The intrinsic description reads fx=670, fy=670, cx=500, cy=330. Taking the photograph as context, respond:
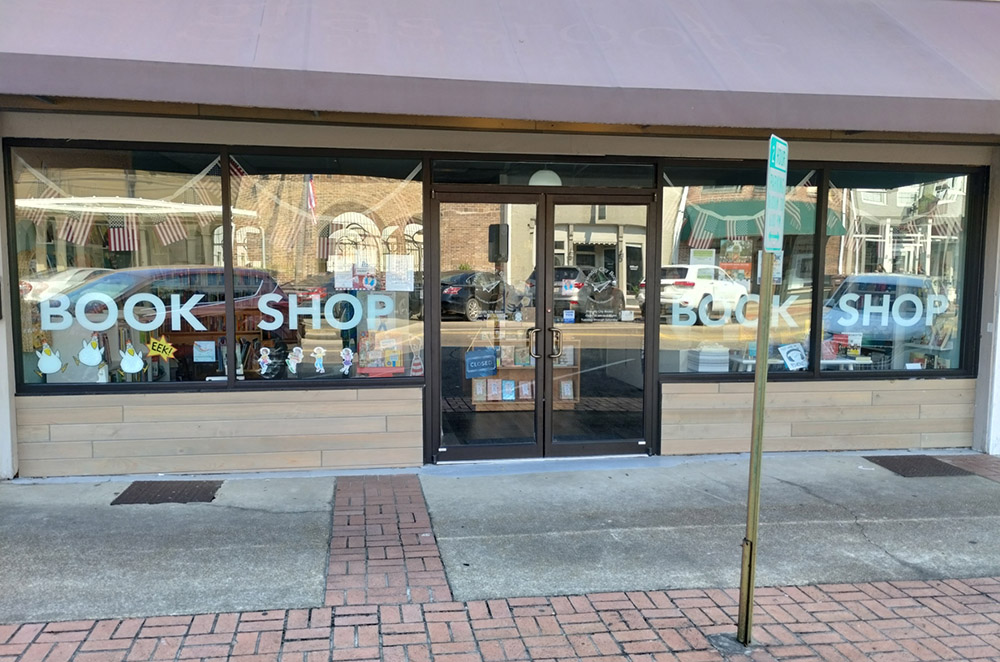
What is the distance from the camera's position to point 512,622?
3297mm

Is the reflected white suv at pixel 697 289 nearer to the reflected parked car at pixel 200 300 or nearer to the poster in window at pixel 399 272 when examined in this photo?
the poster in window at pixel 399 272

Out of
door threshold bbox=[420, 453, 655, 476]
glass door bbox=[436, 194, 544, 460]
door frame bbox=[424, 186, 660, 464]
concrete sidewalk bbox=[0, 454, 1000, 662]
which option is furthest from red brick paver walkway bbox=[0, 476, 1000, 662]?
glass door bbox=[436, 194, 544, 460]

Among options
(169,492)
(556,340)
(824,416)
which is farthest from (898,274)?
(169,492)

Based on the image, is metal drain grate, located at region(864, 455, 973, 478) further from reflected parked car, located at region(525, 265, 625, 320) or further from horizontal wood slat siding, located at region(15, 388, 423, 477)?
horizontal wood slat siding, located at region(15, 388, 423, 477)

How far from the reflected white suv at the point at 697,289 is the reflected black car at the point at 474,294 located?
4.12 ft

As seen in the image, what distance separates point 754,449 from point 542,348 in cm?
299

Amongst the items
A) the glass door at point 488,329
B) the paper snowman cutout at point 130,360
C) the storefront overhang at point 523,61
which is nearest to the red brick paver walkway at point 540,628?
the glass door at point 488,329

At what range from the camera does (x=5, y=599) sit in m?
3.42

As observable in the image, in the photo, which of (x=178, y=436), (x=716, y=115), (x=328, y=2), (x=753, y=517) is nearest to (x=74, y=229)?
(x=178, y=436)

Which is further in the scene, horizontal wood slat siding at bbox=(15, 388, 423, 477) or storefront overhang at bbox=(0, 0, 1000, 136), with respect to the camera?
horizontal wood slat siding at bbox=(15, 388, 423, 477)

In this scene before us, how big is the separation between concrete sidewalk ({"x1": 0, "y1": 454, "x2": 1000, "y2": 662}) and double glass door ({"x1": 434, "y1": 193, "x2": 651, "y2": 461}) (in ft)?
5.98

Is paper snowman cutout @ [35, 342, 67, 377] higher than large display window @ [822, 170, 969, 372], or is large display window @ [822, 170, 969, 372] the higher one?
large display window @ [822, 170, 969, 372]

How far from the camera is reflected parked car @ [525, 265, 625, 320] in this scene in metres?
5.93

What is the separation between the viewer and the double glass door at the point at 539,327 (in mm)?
5820
